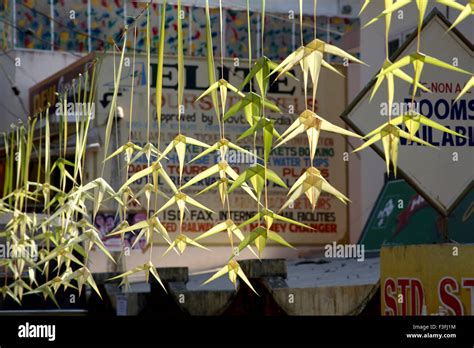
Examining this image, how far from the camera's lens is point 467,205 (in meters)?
15.7

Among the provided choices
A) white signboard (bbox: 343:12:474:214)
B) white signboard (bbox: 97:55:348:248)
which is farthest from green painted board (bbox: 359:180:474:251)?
white signboard (bbox: 343:12:474:214)

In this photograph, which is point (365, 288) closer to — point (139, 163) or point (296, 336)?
point (296, 336)

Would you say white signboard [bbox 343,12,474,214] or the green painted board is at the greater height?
white signboard [bbox 343,12,474,214]

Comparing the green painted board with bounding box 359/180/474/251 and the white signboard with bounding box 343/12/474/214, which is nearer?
the white signboard with bounding box 343/12/474/214

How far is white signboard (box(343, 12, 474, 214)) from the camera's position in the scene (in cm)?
924

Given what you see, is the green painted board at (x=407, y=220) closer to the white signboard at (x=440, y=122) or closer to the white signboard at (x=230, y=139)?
the white signboard at (x=230, y=139)

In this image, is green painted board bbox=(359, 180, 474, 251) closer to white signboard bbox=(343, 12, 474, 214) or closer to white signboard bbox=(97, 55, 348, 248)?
white signboard bbox=(97, 55, 348, 248)

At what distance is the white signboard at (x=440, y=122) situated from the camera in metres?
9.24

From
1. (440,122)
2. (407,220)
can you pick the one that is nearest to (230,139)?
(407,220)

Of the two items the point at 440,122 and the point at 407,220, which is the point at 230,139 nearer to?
the point at 407,220

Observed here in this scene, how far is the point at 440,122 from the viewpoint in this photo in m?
9.88

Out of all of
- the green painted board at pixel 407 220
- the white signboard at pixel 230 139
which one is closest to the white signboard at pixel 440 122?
the green painted board at pixel 407 220

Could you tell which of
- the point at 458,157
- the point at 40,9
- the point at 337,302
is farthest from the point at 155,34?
the point at 458,157

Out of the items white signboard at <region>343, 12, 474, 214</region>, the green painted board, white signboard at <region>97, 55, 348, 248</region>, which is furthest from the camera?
white signboard at <region>97, 55, 348, 248</region>
